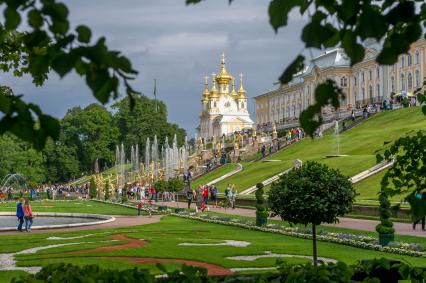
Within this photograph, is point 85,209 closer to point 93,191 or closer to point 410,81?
point 93,191

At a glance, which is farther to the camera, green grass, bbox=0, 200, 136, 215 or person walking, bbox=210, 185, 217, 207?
person walking, bbox=210, 185, 217, 207

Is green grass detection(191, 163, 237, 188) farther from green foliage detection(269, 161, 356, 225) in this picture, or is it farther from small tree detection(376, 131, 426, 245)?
small tree detection(376, 131, 426, 245)

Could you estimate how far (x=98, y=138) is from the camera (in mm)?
98688

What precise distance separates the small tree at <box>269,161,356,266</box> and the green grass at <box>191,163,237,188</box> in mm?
38255

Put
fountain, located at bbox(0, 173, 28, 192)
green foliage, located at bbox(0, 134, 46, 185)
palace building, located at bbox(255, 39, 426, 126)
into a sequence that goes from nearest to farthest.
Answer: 1. fountain, located at bbox(0, 173, 28, 192)
2. green foliage, located at bbox(0, 134, 46, 185)
3. palace building, located at bbox(255, 39, 426, 126)

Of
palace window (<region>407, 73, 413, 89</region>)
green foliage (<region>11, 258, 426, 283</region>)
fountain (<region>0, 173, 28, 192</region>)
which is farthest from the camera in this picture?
palace window (<region>407, 73, 413, 89</region>)

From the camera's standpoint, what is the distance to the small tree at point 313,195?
1446cm

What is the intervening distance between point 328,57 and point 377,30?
100450 millimetres

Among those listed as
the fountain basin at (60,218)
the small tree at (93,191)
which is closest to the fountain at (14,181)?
the small tree at (93,191)

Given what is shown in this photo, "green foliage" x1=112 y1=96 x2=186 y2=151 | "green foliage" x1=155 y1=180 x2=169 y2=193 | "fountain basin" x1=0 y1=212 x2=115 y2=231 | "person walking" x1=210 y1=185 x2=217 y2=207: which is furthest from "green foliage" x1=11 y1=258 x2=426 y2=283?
"green foliage" x1=112 y1=96 x2=186 y2=151

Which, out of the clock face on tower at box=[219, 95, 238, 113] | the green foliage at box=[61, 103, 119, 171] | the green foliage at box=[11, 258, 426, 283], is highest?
the clock face on tower at box=[219, 95, 238, 113]

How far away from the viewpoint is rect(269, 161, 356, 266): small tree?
14.5m

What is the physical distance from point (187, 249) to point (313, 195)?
12.9ft

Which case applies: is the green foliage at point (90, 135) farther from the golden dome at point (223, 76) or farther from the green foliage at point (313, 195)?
the green foliage at point (313, 195)
